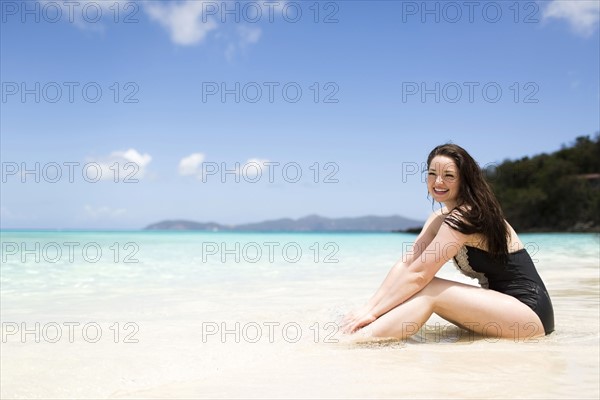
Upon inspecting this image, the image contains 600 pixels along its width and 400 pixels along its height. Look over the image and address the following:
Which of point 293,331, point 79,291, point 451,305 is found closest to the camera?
point 451,305

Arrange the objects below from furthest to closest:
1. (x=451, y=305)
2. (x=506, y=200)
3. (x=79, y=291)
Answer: (x=506, y=200), (x=79, y=291), (x=451, y=305)

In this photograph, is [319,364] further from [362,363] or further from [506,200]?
[506,200]

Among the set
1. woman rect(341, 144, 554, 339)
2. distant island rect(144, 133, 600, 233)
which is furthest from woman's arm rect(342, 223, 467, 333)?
distant island rect(144, 133, 600, 233)

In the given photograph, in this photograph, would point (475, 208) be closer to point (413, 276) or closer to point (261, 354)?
point (413, 276)

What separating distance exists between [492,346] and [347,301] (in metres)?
2.21

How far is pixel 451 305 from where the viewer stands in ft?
10.4

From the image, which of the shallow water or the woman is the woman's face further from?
the shallow water

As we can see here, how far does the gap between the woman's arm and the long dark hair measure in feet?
0.28

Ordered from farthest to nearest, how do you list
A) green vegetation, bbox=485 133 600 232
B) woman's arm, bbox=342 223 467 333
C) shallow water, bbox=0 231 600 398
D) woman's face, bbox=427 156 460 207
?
green vegetation, bbox=485 133 600 232 → woman's face, bbox=427 156 460 207 → woman's arm, bbox=342 223 467 333 → shallow water, bbox=0 231 600 398

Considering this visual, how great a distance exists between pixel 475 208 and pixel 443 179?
27cm

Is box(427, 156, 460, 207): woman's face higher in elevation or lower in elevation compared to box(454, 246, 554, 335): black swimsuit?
higher

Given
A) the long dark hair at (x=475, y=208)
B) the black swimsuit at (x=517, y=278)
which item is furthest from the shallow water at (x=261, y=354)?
the long dark hair at (x=475, y=208)

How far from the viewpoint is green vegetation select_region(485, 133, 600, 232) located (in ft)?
176

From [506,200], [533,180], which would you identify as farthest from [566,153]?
[506,200]
